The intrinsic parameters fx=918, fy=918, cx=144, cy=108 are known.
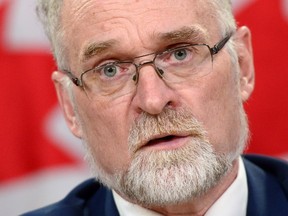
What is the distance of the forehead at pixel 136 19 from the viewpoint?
2141 millimetres

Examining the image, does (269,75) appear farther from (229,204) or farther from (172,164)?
(172,164)

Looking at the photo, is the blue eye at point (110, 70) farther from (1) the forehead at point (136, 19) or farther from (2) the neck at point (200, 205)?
(2) the neck at point (200, 205)

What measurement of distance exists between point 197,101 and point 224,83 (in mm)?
119

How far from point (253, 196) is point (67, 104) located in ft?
1.82

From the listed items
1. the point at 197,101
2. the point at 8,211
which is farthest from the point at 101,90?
the point at 8,211

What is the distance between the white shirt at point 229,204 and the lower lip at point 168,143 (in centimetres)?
23

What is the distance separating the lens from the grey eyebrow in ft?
7.09

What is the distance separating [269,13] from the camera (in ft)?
9.95

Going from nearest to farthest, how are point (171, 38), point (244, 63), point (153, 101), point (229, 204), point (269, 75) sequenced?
1. point (153, 101)
2. point (171, 38)
3. point (229, 204)
4. point (244, 63)
5. point (269, 75)

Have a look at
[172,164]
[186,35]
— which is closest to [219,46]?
[186,35]

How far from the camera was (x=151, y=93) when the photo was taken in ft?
6.76

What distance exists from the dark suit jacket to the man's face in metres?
0.15

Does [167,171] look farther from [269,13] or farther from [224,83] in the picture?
[269,13]

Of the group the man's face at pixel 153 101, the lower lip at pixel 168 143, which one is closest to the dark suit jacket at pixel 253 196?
the man's face at pixel 153 101
